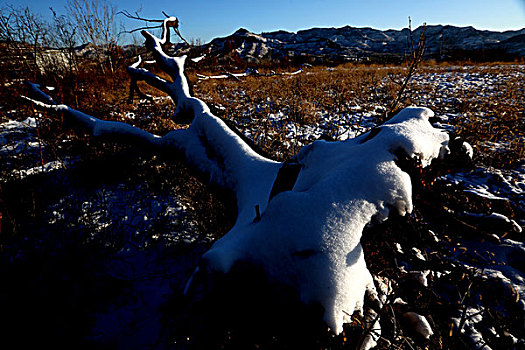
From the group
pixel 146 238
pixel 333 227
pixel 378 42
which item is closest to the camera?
pixel 333 227

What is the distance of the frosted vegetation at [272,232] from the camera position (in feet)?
3.39

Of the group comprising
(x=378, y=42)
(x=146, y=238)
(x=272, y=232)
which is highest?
(x=378, y=42)

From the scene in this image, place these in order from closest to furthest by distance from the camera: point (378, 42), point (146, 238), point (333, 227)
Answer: point (333, 227) → point (146, 238) → point (378, 42)

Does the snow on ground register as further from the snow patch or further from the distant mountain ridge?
the distant mountain ridge

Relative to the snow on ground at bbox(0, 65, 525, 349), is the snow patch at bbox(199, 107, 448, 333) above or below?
above

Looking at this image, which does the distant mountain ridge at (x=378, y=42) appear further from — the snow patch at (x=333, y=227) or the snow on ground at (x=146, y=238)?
the snow patch at (x=333, y=227)

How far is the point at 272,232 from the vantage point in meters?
1.07

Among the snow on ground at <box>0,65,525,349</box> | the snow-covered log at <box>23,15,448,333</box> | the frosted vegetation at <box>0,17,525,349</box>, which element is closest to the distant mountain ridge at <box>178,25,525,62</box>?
the snow on ground at <box>0,65,525,349</box>

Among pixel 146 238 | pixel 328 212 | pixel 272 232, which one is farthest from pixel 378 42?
pixel 272 232

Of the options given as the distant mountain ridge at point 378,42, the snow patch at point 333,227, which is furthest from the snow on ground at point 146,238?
the distant mountain ridge at point 378,42

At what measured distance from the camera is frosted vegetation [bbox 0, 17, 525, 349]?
3.39 feet

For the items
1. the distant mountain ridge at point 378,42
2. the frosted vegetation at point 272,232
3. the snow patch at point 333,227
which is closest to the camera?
the snow patch at point 333,227

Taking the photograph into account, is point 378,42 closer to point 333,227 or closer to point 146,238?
point 146,238

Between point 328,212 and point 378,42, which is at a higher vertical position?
point 378,42
